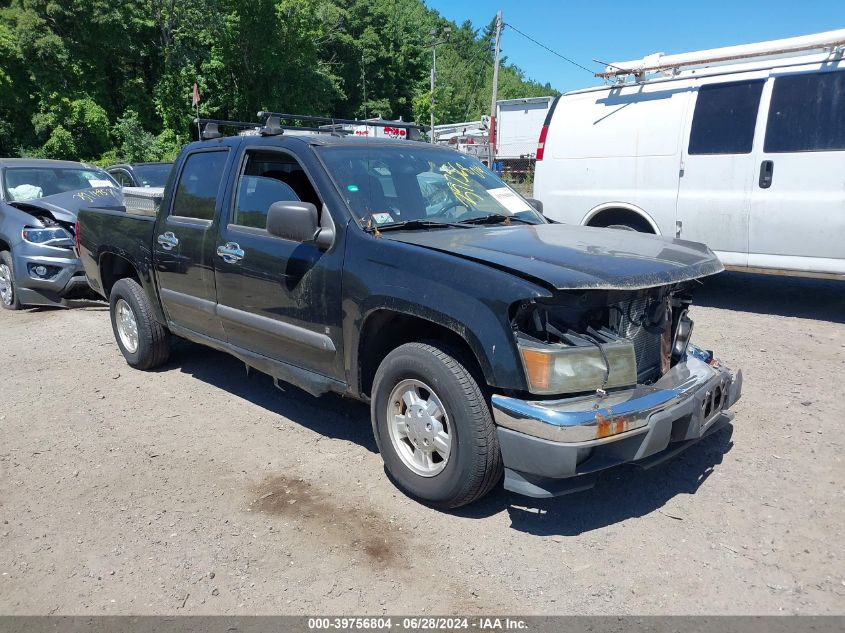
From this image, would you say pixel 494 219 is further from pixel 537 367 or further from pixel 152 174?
pixel 152 174

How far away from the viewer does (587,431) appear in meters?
2.79

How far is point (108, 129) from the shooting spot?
80.7 feet

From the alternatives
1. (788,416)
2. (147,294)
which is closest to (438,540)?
(788,416)

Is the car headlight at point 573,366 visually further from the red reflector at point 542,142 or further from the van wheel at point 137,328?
the red reflector at point 542,142

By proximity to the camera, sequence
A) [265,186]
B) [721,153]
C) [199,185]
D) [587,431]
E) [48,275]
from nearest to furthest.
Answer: [587,431], [265,186], [199,185], [721,153], [48,275]

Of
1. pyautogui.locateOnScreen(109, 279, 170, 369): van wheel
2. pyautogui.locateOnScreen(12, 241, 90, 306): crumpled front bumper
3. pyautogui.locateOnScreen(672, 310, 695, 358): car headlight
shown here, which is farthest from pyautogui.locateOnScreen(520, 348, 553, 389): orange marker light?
pyautogui.locateOnScreen(12, 241, 90, 306): crumpled front bumper

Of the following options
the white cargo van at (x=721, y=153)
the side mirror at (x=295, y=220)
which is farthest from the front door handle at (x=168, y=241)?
the white cargo van at (x=721, y=153)

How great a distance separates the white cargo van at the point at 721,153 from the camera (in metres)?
6.29

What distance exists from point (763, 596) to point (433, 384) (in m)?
1.64

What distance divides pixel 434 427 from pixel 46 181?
7.90 metres

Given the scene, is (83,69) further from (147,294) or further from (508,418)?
(508,418)

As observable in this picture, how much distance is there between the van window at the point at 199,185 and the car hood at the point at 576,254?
66.6 inches

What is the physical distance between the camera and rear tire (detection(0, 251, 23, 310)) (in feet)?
26.1

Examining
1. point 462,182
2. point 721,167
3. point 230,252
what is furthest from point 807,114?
point 230,252
